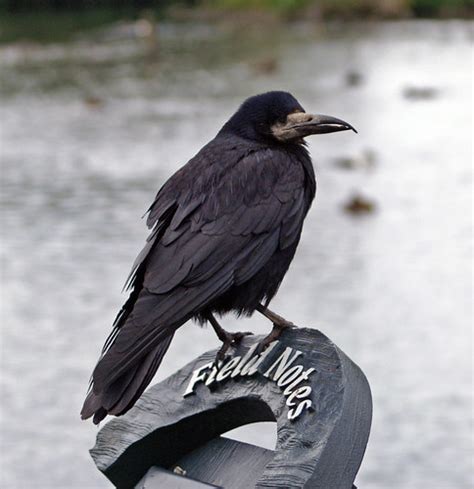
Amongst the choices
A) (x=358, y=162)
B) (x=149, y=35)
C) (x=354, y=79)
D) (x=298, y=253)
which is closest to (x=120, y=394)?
(x=298, y=253)

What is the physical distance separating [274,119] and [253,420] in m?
0.90

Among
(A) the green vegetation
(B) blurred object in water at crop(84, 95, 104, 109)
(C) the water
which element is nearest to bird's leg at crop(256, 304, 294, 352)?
(C) the water

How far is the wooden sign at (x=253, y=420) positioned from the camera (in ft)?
9.35

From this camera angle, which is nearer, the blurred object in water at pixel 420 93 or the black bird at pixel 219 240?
the black bird at pixel 219 240

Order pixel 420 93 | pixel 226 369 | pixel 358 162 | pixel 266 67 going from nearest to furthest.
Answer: pixel 226 369, pixel 358 162, pixel 420 93, pixel 266 67

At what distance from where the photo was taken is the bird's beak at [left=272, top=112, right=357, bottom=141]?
11.7ft

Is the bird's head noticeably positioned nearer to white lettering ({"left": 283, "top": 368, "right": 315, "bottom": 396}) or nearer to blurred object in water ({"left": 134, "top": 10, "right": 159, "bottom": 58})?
white lettering ({"left": 283, "top": 368, "right": 315, "bottom": 396})

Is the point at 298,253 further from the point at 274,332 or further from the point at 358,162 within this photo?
the point at 274,332

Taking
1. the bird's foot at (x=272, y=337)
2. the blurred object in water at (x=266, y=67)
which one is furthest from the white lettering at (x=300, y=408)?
the blurred object in water at (x=266, y=67)

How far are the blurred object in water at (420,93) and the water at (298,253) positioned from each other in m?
0.11

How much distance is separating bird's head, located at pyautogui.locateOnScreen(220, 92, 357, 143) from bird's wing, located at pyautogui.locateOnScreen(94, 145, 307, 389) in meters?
0.08

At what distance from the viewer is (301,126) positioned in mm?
3633

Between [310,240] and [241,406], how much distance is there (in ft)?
32.7

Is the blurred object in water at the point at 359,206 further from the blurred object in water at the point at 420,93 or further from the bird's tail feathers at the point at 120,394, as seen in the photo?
the bird's tail feathers at the point at 120,394
